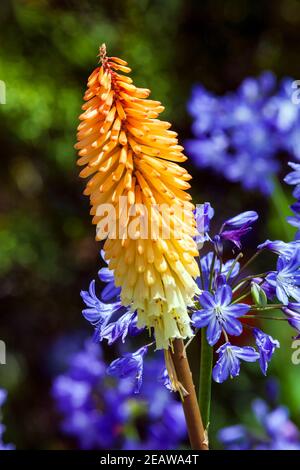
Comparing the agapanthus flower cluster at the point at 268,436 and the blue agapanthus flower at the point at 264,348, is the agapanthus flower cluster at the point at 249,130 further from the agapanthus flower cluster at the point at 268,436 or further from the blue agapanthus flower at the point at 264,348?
the blue agapanthus flower at the point at 264,348

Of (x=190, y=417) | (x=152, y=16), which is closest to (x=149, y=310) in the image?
(x=190, y=417)

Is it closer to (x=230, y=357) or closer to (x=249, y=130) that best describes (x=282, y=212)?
(x=249, y=130)

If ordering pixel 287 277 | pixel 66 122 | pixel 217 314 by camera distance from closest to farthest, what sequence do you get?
pixel 217 314 → pixel 287 277 → pixel 66 122

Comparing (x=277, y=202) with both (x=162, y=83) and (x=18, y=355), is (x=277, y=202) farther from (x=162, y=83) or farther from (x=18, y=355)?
(x=18, y=355)

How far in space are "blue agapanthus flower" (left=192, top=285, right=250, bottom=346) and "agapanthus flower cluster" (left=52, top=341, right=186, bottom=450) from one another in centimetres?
158

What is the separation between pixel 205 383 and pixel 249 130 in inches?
107

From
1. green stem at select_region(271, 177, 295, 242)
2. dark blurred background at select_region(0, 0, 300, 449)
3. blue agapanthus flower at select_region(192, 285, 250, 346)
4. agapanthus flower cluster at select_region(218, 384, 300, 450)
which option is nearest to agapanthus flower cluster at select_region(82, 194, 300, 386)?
blue agapanthus flower at select_region(192, 285, 250, 346)

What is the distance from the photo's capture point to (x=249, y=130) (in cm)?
434

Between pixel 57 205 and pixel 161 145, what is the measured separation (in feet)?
12.6

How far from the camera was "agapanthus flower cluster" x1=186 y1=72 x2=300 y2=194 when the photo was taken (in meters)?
4.30

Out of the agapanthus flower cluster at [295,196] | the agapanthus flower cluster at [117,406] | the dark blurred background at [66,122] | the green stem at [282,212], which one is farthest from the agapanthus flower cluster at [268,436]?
the agapanthus flower cluster at [295,196]

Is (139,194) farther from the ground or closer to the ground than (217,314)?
farther from the ground

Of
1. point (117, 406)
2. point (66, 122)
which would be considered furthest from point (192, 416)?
point (66, 122)

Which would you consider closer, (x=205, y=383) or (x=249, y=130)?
(x=205, y=383)
